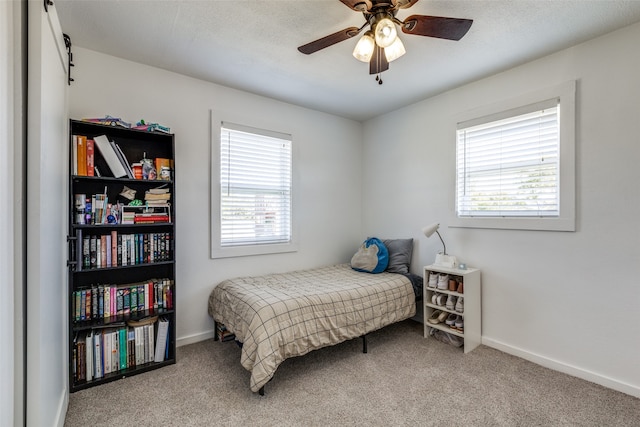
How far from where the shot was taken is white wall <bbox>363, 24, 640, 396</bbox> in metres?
2.07

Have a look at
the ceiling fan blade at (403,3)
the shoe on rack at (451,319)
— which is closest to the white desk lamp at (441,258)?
the shoe on rack at (451,319)

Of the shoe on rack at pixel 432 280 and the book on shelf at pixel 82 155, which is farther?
the shoe on rack at pixel 432 280

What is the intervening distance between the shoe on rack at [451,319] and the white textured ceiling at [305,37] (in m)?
2.26

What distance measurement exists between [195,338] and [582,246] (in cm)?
333

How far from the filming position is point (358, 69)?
8.73ft

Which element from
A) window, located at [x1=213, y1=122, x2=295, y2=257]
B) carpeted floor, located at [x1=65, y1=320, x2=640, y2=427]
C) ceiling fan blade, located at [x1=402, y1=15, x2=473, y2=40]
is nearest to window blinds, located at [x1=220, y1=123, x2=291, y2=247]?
window, located at [x1=213, y1=122, x2=295, y2=257]

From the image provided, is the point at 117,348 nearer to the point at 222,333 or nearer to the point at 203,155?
the point at 222,333

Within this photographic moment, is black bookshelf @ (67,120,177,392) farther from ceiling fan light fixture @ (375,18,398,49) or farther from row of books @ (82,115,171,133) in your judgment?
ceiling fan light fixture @ (375,18,398,49)

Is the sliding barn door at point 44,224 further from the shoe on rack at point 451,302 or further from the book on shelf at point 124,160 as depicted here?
the shoe on rack at point 451,302

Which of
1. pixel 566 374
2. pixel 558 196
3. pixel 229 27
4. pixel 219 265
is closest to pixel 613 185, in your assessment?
pixel 558 196

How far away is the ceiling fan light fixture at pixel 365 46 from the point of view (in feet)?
5.67

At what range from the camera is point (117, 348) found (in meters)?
2.25

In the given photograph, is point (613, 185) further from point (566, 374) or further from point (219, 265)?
point (219, 265)

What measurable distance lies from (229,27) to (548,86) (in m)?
2.49
